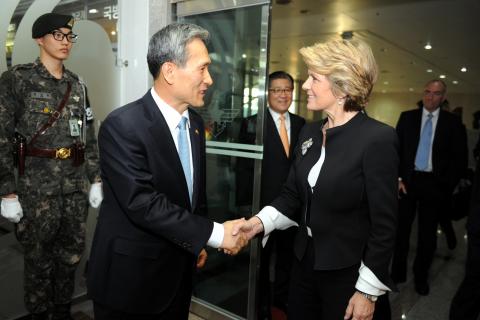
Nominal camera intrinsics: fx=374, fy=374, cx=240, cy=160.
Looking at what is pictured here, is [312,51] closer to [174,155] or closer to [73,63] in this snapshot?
[174,155]

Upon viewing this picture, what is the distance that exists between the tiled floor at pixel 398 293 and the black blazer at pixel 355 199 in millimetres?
1869

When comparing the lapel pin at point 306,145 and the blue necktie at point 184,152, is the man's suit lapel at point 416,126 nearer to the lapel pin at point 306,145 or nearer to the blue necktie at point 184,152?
the lapel pin at point 306,145

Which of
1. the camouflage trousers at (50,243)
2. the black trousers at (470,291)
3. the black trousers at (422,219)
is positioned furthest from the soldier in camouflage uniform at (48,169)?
the black trousers at (422,219)

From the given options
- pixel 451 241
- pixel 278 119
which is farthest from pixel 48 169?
pixel 451 241

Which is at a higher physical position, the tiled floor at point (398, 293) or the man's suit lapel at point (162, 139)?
the man's suit lapel at point (162, 139)

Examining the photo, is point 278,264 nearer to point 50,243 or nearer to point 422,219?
point 422,219

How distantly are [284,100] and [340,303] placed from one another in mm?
1863

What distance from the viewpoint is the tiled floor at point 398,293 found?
2.57 metres

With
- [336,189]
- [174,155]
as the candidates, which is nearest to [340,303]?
[336,189]

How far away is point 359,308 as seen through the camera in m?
1.31

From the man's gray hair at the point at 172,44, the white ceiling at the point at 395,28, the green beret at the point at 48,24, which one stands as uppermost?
the white ceiling at the point at 395,28

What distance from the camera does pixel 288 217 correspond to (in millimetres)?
1735

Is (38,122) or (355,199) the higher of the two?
(38,122)

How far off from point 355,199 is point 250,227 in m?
0.48
